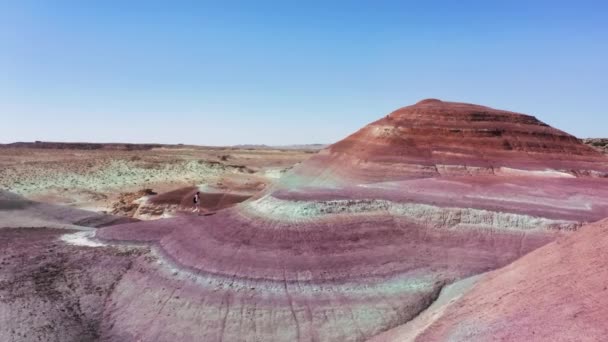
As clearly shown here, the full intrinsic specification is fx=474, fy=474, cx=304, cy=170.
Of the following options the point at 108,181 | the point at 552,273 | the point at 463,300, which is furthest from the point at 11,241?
the point at 108,181

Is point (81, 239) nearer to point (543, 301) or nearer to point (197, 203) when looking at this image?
point (197, 203)

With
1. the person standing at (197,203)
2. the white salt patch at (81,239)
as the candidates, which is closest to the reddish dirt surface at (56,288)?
the white salt patch at (81,239)

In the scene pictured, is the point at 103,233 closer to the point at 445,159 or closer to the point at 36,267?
the point at 36,267

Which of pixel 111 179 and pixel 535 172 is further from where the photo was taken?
pixel 111 179

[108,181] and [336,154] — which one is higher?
[336,154]

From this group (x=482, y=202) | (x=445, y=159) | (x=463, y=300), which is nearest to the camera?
(x=463, y=300)

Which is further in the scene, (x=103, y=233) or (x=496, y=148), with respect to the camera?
(x=496, y=148)

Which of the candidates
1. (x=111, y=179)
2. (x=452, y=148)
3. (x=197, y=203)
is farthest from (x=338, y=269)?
(x=111, y=179)
